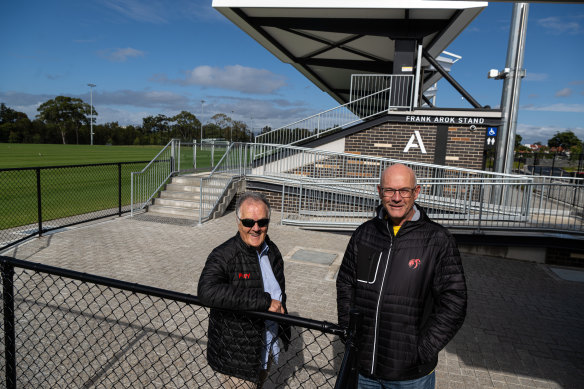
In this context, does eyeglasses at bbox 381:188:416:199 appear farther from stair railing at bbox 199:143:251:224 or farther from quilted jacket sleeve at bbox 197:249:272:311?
stair railing at bbox 199:143:251:224

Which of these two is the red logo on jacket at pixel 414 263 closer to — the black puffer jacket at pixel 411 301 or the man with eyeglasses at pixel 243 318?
the black puffer jacket at pixel 411 301

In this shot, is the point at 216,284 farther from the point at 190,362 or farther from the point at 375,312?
the point at 190,362

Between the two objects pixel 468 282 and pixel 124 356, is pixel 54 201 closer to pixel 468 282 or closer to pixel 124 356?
pixel 124 356

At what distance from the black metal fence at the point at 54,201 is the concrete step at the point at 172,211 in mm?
913

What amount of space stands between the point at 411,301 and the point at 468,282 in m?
5.06

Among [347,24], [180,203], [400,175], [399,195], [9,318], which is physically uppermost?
[347,24]

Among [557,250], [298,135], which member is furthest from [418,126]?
[557,250]

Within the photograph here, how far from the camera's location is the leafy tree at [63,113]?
242 ft

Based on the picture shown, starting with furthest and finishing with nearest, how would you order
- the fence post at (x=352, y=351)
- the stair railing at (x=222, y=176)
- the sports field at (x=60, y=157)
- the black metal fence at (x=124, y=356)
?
the sports field at (x=60, y=157), the stair railing at (x=222, y=176), the black metal fence at (x=124, y=356), the fence post at (x=352, y=351)

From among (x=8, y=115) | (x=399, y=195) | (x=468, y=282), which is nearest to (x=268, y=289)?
(x=399, y=195)

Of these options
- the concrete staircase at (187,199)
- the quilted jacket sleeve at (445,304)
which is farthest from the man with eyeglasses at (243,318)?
the concrete staircase at (187,199)

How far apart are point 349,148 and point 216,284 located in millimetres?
11067

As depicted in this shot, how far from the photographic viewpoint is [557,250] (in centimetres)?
774

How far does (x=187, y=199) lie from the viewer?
1095 centimetres
